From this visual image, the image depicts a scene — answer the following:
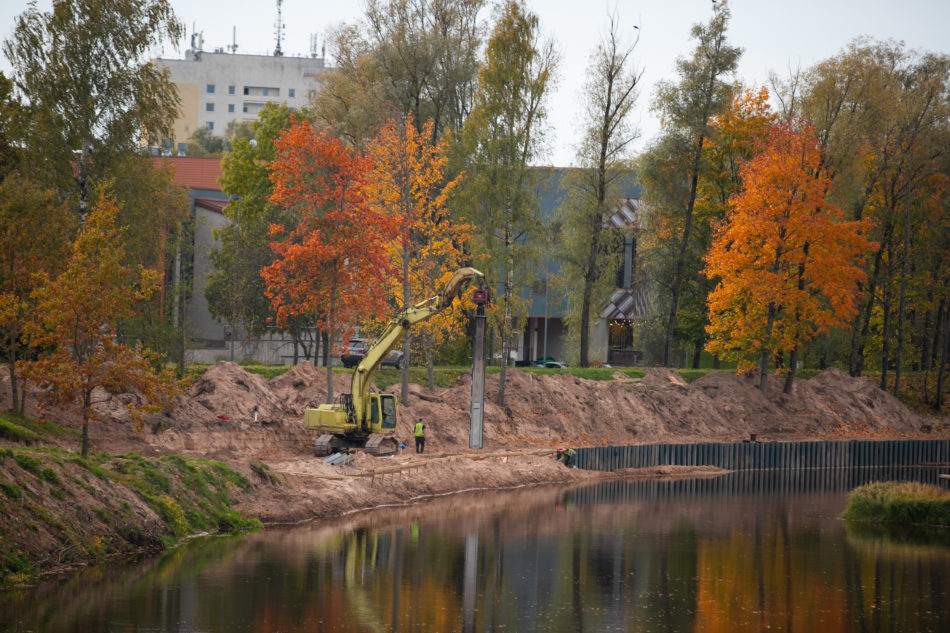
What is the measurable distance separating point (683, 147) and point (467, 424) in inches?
1005

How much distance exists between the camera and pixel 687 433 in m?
55.5

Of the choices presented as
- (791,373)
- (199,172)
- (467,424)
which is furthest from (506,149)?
(199,172)

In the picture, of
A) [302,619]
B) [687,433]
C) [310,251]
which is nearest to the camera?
[302,619]

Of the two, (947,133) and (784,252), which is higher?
(947,133)

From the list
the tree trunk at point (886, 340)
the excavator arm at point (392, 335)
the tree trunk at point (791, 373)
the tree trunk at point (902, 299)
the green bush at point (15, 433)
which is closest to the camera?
the green bush at point (15, 433)

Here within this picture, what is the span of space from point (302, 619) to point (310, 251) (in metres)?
25.9

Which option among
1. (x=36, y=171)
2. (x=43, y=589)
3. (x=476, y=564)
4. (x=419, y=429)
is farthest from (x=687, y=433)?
(x=43, y=589)

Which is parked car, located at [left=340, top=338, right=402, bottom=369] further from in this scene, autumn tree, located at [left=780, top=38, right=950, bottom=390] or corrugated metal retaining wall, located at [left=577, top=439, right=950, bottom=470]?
autumn tree, located at [left=780, top=38, right=950, bottom=390]

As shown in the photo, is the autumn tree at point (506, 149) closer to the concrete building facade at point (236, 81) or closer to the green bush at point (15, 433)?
the green bush at point (15, 433)

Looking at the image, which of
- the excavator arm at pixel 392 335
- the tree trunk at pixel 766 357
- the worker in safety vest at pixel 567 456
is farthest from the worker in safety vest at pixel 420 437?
the tree trunk at pixel 766 357

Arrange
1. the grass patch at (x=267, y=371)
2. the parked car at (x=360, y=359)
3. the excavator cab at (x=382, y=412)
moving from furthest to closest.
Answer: the parked car at (x=360, y=359), the grass patch at (x=267, y=371), the excavator cab at (x=382, y=412)

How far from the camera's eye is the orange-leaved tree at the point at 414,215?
4894cm

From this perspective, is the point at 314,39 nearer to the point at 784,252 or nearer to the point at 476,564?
the point at 784,252

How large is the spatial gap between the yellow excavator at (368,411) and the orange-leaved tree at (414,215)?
21.0 ft
